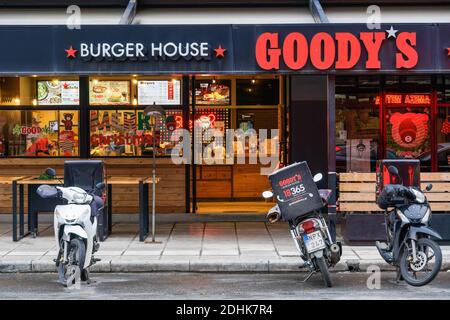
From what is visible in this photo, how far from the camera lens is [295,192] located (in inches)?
364

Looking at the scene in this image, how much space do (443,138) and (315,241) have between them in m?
7.38

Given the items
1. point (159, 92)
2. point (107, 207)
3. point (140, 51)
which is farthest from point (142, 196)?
point (159, 92)

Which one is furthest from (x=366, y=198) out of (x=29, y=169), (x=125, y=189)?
(x=29, y=169)

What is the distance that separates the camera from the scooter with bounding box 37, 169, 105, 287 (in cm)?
909

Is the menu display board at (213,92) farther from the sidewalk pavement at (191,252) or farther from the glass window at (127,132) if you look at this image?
the sidewalk pavement at (191,252)

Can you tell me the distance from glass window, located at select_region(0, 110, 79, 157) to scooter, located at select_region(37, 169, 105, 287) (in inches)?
234

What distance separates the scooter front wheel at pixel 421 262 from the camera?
8758 millimetres

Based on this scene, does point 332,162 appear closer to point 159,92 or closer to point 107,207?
point 107,207

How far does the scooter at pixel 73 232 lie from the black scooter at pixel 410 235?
361cm

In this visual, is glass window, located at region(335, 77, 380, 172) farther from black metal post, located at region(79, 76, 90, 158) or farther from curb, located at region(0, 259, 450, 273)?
curb, located at region(0, 259, 450, 273)

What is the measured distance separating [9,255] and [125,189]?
4.33 meters

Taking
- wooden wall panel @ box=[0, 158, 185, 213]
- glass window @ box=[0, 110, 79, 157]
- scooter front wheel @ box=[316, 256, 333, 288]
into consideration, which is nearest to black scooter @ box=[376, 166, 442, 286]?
scooter front wheel @ box=[316, 256, 333, 288]

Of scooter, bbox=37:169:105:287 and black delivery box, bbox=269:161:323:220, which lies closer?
scooter, bbox=37:169:105:287

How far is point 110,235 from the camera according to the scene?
43.4 feet
